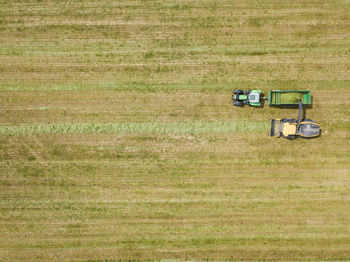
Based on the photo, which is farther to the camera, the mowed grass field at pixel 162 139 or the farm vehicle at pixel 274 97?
the mowed grass field at pixel 162 139

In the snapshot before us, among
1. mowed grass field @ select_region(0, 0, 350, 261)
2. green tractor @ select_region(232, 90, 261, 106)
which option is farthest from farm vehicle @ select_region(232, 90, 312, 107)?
mowed grass field @ select_region(0, 0, 350, 261)

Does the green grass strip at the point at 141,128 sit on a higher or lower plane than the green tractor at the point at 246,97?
lower

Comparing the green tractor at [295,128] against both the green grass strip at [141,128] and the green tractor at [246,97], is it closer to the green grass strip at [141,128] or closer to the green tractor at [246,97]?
the green grass strip at [141,128]

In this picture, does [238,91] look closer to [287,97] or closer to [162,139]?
[287,97]

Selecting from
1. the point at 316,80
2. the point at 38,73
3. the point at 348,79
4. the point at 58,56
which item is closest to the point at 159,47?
the point at 58,56

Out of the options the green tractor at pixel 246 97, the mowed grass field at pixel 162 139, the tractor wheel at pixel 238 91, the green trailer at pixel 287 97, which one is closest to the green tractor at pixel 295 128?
the green trailer at pixel 287 97

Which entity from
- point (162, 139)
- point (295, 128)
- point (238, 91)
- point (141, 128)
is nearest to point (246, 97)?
point (238, 91)
